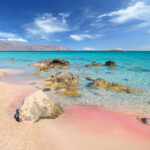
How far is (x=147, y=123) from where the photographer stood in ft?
13.7

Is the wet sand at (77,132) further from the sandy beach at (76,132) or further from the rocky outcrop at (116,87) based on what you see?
the rocky outcrop at (116,87)

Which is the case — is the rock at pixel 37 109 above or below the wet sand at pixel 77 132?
above

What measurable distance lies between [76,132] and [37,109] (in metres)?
1.98

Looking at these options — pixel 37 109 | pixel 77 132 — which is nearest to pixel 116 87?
pixel 77 132

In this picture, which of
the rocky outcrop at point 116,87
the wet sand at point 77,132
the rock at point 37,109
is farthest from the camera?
the rocky outcrop at point 116,87

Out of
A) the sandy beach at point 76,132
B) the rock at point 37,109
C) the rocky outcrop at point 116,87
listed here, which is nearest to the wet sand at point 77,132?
the sandy beach at point 76,132

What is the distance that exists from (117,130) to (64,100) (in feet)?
11.5

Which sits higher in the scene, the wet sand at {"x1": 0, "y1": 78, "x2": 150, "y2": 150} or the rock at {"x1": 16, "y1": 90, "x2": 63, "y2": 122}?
the rock at {"x1": 16, "y1": 90, "x2": 63, "y2": 122}

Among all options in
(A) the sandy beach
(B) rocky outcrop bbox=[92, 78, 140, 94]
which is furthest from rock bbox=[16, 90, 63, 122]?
(B) rocky outcrop bbox=[92, 78, 140, 94]

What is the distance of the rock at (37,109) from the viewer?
3968 mm

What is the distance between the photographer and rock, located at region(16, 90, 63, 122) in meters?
3.97

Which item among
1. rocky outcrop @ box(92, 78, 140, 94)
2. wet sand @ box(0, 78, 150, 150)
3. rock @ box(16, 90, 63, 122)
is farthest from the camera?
rocky outcrop @ box(92, 78, 140, 94)

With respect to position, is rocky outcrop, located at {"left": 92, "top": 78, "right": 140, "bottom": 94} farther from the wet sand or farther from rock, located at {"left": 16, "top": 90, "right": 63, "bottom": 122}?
rock, located at {"left": 16, "top": 90, "right": 63, "bottom": 122}

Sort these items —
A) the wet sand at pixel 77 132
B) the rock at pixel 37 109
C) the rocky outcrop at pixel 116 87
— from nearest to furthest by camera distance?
the wet sand at pixel 77 132, the rock at pixel 37 109, the rocky outcrop at pixel 116 87
